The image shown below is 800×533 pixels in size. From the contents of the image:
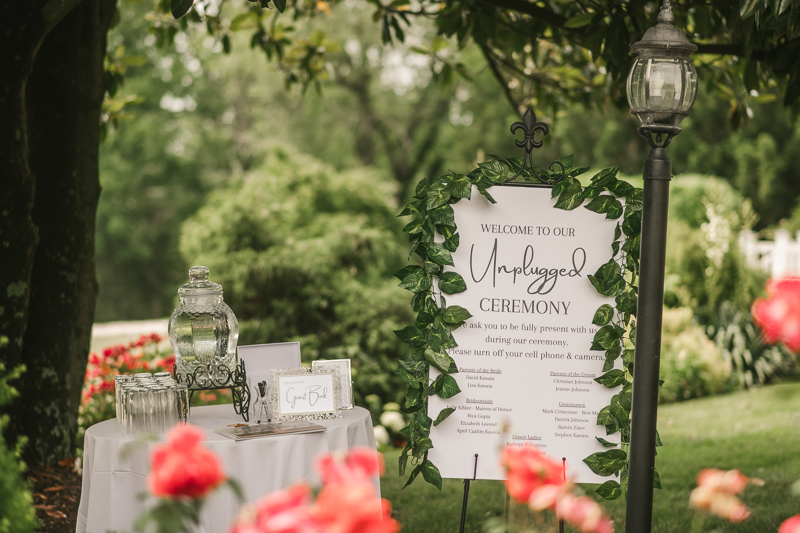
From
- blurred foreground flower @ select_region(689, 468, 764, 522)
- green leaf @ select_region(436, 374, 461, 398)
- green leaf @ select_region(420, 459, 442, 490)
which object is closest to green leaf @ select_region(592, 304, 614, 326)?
green leaf @ select_region(436, 374, 461, 398)

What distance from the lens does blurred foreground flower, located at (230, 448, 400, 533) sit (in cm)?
103

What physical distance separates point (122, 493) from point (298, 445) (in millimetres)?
587

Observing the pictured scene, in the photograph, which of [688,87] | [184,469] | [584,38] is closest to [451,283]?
[688,87]

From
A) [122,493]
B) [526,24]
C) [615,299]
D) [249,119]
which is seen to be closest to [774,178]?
[249,119]

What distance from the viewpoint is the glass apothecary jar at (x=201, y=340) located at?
264cm

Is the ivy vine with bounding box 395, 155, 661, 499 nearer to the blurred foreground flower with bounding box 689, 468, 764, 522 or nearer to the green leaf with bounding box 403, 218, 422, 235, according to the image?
the green leaf with bounding box 403, 218, 422, 235

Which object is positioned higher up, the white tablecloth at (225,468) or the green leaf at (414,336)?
the green leaf at (414,336)

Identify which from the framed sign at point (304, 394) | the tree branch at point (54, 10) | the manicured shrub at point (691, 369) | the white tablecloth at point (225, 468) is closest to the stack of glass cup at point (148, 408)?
the white tablecloth at point (225, 468)

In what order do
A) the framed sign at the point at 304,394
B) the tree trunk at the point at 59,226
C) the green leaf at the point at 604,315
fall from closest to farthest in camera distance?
the framed sign at the point at 304,394
the green leaf at the point at 604,315
the tree trunk at the point at 59,226

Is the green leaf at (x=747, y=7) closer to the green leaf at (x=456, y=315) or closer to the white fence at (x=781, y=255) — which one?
the green leaf at (x=456, y=315)

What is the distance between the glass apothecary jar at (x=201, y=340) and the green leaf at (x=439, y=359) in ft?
2.34

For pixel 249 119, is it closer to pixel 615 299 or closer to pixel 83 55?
pixel 83 55

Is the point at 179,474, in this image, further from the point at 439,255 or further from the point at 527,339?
the point at 527,339

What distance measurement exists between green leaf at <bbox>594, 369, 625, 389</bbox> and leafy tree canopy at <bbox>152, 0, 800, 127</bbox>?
1.32 metres
